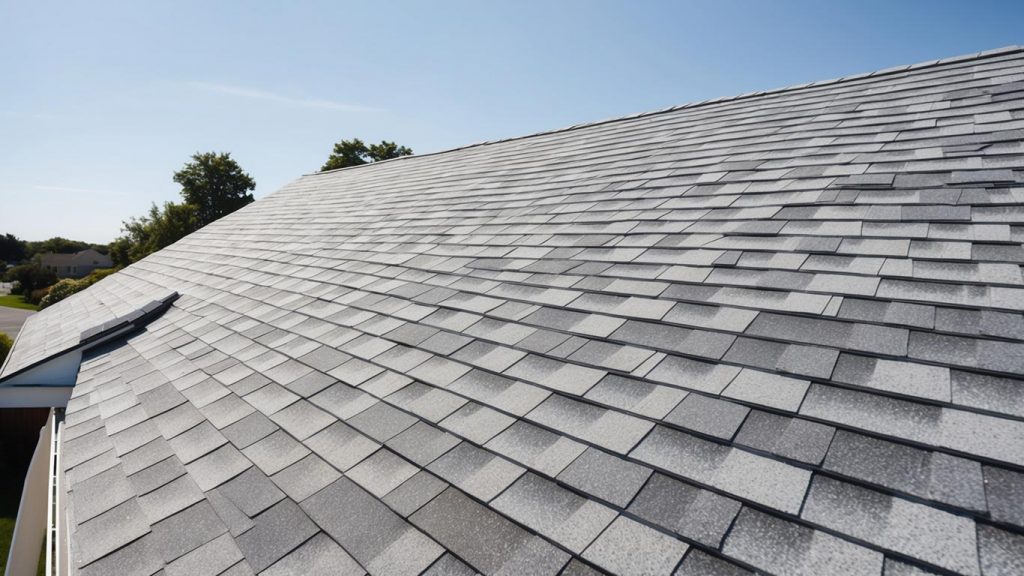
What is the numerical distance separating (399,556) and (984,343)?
2.40m

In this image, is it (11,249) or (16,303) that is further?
(11,249)

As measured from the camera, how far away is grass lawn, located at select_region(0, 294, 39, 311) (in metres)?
42.4

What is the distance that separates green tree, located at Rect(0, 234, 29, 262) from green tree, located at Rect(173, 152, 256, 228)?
6577 centimetres

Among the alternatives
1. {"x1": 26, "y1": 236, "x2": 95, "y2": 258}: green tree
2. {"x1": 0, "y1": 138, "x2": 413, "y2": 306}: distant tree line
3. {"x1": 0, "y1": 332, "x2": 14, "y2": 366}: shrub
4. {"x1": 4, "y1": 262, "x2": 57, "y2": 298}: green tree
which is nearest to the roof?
{"x1": 0, "y1": 332, "x2": 14, "y2": 366}: shrub

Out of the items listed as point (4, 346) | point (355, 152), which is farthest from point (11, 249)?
point (4, 346)

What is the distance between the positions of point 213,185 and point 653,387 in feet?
176

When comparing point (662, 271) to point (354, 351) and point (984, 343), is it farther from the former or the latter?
point (354, 351)

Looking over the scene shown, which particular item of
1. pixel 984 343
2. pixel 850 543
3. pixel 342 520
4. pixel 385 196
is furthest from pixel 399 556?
pixel 385 196

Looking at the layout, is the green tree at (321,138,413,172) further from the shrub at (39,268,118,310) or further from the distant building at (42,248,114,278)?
the distant building at (42,248,114,278)

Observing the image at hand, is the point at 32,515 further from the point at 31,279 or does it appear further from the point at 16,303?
the point at 31,279

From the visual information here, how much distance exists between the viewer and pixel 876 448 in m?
1.52

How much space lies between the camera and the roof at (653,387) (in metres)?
1.45

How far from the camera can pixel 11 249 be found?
81.4 metres

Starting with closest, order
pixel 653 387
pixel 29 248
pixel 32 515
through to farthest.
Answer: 1. pixel 653 387
2. pixel 32 515
3. pixel 29 248
